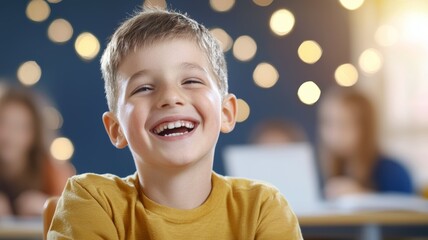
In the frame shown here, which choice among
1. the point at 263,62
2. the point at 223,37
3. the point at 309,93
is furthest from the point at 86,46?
the point at 309,93

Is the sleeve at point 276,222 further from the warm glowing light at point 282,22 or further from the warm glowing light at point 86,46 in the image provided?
Answer: the warm glowing light at point 282,22

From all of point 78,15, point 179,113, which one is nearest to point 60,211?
point 179,113

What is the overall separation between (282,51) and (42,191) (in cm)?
157

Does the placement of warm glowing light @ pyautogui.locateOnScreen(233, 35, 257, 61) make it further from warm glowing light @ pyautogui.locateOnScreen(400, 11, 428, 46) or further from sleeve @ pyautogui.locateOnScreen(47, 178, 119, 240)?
sleeve @ pyautogui.locateOnScreen(47, 178, 119, 240)

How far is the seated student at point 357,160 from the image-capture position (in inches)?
130

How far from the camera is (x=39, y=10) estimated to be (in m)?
3.76

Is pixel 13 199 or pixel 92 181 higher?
pixel 92 181

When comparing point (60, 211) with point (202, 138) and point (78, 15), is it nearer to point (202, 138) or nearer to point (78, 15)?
point (202, 138)

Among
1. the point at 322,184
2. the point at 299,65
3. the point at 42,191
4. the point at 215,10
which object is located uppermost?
the point at 215,10

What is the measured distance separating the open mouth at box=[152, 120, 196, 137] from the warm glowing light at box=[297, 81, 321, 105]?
3.00 m

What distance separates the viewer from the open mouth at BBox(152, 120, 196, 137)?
3.06 ft

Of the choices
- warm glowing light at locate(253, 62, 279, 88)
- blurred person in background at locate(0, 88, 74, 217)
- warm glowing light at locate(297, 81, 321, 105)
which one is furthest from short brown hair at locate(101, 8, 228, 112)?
warm glowing light at locate(297, 81, 321, 105)

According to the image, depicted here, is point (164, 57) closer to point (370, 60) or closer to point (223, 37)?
point (223, 37)

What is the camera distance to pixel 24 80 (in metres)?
3.76
